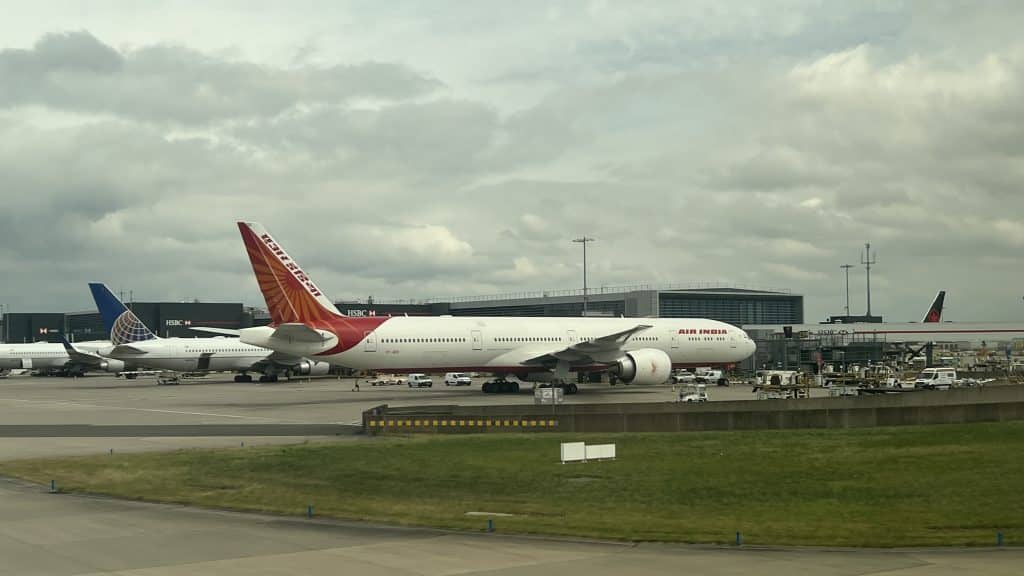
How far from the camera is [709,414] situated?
37.0 metres

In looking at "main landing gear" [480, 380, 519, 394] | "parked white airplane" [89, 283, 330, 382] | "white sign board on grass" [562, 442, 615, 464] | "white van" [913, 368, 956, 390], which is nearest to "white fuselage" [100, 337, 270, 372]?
"parked white airplane" [89, 283, 330, 382]

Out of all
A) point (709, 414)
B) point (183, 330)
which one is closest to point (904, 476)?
point (709, 414)

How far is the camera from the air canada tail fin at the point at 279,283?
190 feet

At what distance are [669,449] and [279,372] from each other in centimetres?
6798

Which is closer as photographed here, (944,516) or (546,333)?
(944,516)

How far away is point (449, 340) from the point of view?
6197cm

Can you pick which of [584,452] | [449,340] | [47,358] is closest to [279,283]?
[449,340]

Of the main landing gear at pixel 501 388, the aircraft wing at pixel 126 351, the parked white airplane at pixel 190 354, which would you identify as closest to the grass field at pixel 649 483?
the main landing gear at pixel 501 388

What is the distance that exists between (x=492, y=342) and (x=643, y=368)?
379 inches

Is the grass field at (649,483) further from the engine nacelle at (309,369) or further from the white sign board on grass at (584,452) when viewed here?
the engine nacelle at (309,369)

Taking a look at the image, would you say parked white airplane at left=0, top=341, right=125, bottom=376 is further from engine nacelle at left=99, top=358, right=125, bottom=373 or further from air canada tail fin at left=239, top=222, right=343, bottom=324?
air canada tail fin at left=239, top=222, right=343, bottom=324

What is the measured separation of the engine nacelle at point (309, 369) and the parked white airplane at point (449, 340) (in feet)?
110

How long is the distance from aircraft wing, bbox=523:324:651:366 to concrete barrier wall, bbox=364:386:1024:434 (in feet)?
72.0

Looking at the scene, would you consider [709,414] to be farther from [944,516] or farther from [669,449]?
[944,516]
